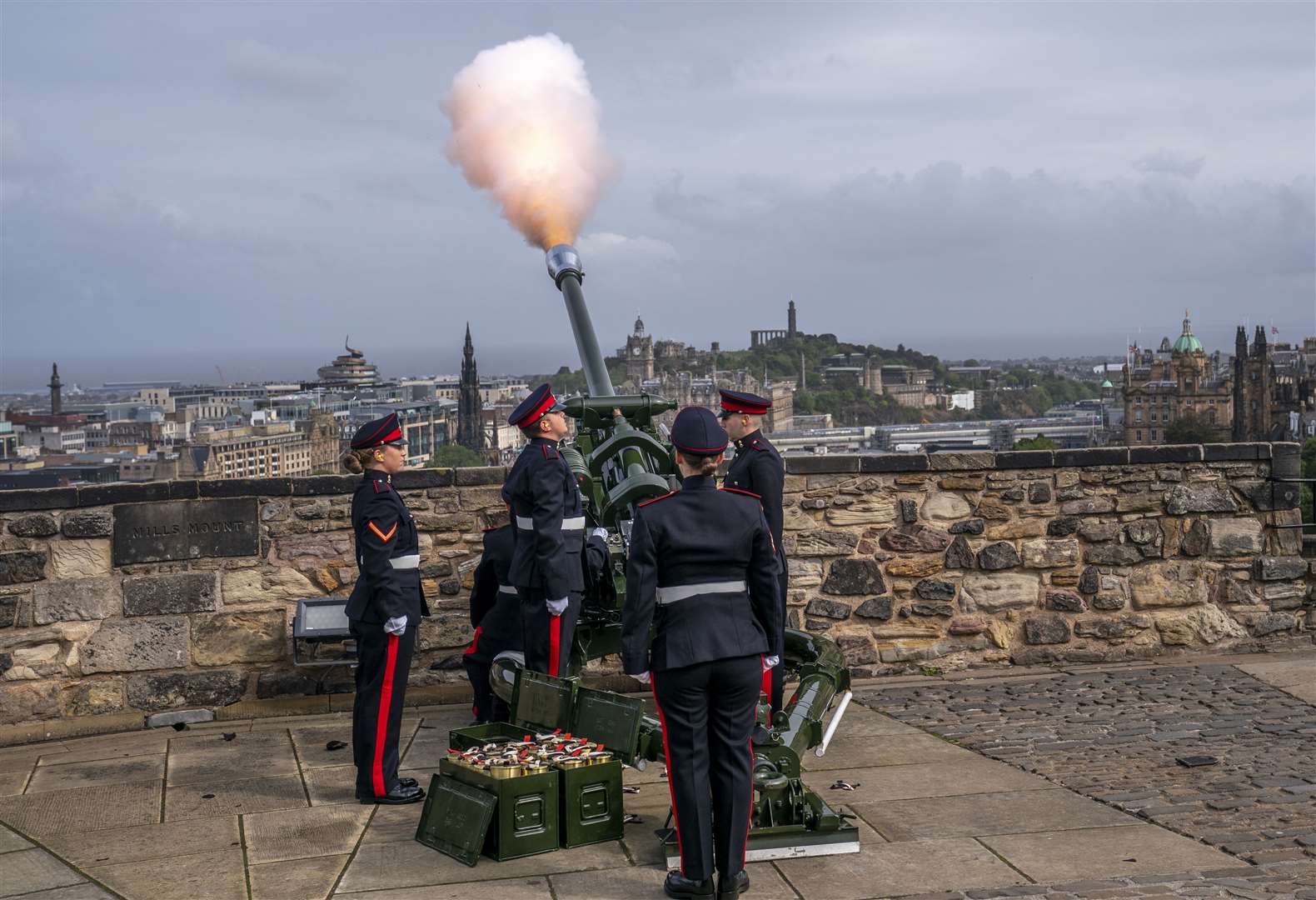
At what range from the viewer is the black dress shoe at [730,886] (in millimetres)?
4992

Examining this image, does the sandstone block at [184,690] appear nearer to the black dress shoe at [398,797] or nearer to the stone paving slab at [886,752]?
the black dress shoe at [398,797]

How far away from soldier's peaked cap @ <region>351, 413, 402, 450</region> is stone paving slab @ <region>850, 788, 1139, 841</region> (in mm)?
2458

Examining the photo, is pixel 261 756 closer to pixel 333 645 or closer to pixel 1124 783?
pixel 333 645

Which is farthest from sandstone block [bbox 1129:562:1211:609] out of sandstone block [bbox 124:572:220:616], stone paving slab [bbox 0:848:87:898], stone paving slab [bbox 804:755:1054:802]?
stone paving slab [bbox 0:848:87:898]

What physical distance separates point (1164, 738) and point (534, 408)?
11.0 feet

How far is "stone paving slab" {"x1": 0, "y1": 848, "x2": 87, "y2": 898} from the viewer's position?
5.21 metres

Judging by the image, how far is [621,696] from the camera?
5988 mm

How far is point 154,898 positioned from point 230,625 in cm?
321

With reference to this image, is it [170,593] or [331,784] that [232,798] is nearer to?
[331,784]

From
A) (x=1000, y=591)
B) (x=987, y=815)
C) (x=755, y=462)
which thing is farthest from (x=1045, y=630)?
(x=987, y=815)

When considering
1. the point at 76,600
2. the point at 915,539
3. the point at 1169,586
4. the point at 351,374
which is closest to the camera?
the point at 76,600

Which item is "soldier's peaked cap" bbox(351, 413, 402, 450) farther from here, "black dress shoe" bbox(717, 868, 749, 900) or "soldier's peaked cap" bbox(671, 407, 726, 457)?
"black dress shoe" bbox(717, 868, 749, 900)

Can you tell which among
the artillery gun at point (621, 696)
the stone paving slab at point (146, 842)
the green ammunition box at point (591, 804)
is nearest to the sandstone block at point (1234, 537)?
the artillery gun at point (621, 696)

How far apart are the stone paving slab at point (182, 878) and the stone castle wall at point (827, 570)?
2.62m
